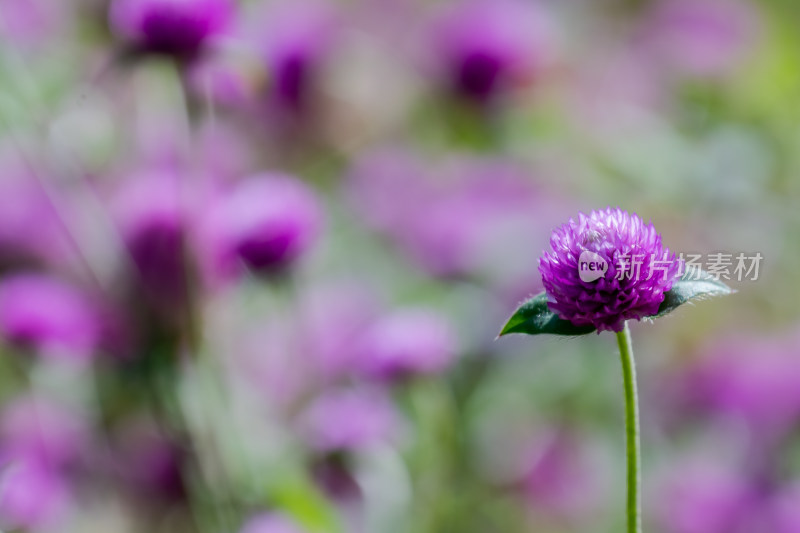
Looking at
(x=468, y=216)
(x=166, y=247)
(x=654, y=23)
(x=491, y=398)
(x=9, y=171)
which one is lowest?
(x=491, y=398)

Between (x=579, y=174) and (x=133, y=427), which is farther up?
(x=579, y=174)

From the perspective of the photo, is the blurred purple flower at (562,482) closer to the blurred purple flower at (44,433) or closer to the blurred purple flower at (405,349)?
the blurred purple flower at (405,349)

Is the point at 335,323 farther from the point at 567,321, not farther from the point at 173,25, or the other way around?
the point at 567,321

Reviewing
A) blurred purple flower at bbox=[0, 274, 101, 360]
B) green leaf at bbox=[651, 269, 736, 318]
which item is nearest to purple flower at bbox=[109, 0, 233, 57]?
blurred purple flower at bbox=[0, 274, 101, 360]

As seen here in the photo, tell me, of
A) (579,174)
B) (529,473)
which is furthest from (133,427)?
(579,174)

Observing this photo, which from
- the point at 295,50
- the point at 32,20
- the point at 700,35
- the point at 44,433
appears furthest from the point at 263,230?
the point at 700,35

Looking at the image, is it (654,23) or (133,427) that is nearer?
(133,427)

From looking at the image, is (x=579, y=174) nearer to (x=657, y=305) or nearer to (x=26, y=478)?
(x=26, y=478)

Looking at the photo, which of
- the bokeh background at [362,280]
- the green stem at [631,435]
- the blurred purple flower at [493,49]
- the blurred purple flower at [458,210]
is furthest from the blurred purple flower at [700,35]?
the green stem at [631,435]
